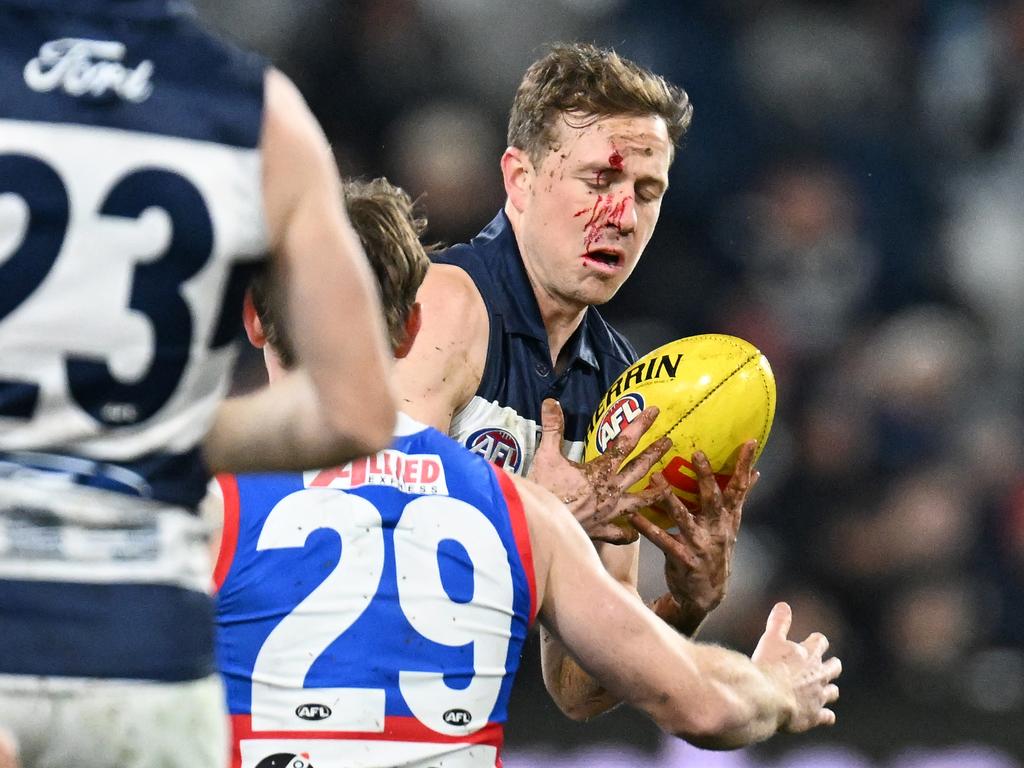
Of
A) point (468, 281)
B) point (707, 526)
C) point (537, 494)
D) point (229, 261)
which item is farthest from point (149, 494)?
point (468, 281)

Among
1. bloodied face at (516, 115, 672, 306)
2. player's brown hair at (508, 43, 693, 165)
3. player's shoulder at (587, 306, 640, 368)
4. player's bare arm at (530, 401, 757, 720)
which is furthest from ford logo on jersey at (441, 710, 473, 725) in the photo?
player's brown hair at (508, 43, 693, 165)

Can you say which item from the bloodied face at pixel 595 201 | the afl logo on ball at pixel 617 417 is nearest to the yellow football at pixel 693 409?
the afl logo on ball at pixel 617 417

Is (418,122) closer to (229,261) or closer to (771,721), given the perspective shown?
(771,721)

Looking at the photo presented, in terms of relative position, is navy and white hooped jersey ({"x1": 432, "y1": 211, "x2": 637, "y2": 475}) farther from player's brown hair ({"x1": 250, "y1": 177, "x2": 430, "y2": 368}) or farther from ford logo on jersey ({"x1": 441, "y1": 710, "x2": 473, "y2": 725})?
ford logo on jersey ({"x1": 441, "y1": 710, "x2": 473, "y2": 725})

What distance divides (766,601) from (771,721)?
3950 mm

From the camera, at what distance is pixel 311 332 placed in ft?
6.15

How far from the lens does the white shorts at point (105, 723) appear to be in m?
1.71

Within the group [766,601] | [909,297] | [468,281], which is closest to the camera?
[468,281]

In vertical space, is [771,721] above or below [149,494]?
below

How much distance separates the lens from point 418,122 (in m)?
7.77

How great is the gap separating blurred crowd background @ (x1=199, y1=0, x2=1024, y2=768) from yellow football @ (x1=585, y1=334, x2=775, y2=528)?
268cm

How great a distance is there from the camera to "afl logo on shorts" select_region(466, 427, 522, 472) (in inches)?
173

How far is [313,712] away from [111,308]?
4.40 feet

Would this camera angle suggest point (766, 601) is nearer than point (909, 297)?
Yes
